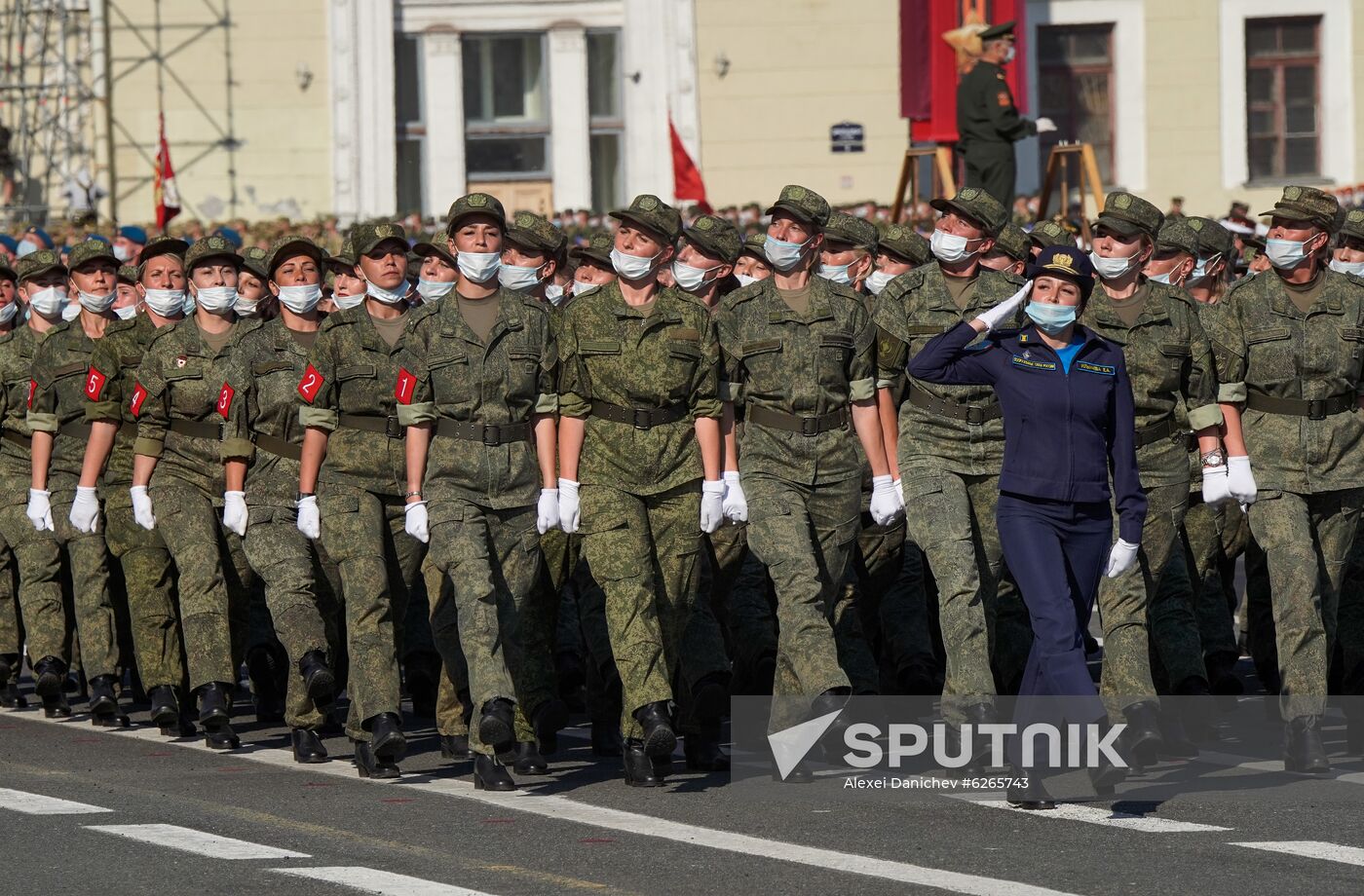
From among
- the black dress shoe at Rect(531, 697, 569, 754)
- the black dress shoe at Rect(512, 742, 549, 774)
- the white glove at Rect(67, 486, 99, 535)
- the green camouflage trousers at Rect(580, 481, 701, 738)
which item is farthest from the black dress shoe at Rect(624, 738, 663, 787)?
the white glove at Rect(67, 486, 99, 535)

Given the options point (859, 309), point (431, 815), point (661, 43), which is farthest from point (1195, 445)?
point (661, 43)

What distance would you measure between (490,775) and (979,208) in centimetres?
305

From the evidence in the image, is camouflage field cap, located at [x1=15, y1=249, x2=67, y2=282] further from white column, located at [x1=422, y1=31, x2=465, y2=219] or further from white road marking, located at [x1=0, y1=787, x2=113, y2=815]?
white column, located at [x1=422, y1=31, x2=465, y2=219]

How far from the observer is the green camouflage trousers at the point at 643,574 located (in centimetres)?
998

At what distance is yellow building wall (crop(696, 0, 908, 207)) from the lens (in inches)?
1593

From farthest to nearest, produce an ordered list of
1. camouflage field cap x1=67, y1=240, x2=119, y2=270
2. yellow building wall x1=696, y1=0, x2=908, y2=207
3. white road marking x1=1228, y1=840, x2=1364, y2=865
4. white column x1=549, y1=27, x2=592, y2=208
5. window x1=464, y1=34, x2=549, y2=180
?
window x1=464, y1=34, x2=549, y2=180 → white column x1=549, y1=27, x2=592, y2=208 → yellow building wall x1=696, y1=0, x2=908, y2=207 → camouflage field cap x1=67, y1=240, x2=119, y2=270 → white road marking x1=1228, y1=840, x2=1364, y2=865

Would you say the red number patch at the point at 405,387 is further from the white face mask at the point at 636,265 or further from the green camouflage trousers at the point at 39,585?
the green camouflage trousers at the point at 39,585

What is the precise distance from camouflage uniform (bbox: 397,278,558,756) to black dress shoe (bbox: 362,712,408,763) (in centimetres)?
38

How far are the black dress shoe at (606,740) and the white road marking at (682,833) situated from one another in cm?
93

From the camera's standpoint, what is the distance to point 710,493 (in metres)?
10.2

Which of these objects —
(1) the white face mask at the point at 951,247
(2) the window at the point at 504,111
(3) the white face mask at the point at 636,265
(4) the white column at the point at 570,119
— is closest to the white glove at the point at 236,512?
(3) the white face mask at the point at 636,265

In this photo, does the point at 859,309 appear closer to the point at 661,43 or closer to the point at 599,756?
the point at 599,756

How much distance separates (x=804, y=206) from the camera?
35.1 feet

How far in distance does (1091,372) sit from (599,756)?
2793 mm
